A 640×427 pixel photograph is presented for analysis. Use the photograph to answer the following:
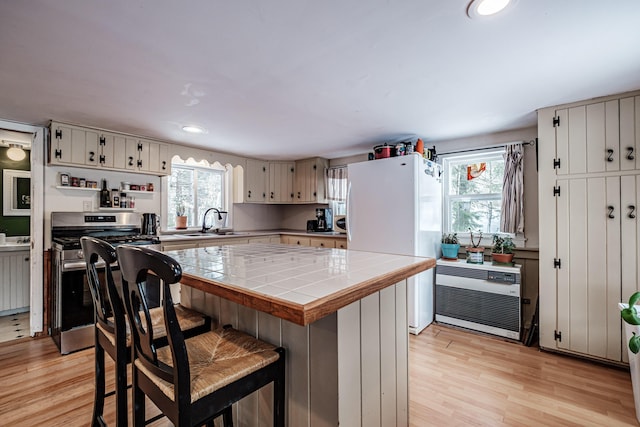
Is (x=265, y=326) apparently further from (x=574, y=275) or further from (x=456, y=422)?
(x=574, y=275)

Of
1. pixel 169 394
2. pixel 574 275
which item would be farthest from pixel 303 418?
pixel 574 275

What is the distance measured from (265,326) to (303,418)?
385mm

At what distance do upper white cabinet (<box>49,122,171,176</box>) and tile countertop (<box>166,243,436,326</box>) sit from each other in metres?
2.32

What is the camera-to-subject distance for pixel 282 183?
16.5ft

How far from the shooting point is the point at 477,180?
3.49 m

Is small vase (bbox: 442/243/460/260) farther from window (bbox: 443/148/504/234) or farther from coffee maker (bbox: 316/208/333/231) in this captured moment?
coffee maker (bbox: 316/208/333/231)

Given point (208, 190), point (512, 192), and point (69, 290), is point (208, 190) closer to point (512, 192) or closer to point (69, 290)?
point (69, 290)

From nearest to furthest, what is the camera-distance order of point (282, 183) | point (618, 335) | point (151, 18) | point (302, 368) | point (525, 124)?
point (302, 368) < point (151, 18) < point (618, 335) < point (525, 124) < point (282, 183)

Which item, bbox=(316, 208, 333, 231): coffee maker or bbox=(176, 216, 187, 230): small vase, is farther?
bbox=(316, 208, 333, 231): coffee maker

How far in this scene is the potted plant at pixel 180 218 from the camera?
13.4 ft

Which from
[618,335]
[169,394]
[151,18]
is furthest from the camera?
[618,335]

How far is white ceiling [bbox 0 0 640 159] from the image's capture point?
4.48ft

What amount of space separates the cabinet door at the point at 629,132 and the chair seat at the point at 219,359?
299 cm

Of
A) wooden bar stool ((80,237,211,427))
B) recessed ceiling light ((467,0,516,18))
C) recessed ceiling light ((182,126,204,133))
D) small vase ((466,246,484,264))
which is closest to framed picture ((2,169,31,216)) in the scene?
recessed ceiling light ((182,126,204,133))
